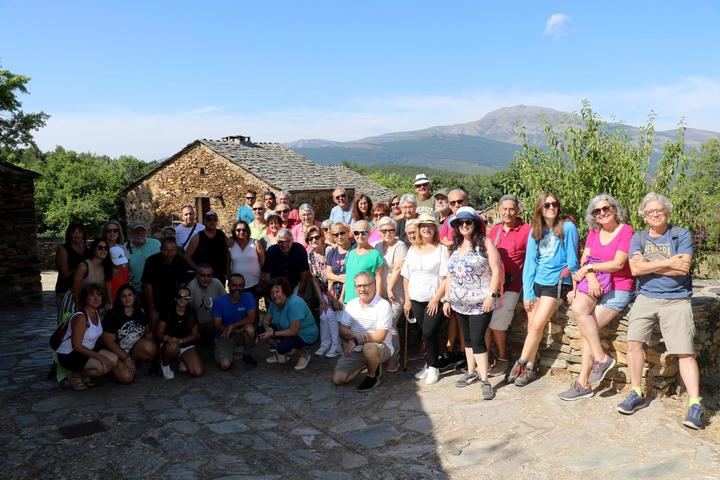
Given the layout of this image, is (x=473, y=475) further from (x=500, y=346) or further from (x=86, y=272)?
(x=86, y=272)

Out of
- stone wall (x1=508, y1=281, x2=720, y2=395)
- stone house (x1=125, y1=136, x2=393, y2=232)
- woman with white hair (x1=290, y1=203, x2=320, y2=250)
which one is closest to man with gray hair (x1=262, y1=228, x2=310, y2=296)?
woman with white hair (x1=290, y1=203, x2=320, y2=250)

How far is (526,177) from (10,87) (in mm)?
23321

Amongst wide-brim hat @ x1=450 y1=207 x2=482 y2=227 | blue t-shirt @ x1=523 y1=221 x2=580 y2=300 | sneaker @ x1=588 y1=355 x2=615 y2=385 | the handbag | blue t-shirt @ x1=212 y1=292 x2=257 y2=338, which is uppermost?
wide-brim hat @ x1=450 y1=207 x2=482 y2=227

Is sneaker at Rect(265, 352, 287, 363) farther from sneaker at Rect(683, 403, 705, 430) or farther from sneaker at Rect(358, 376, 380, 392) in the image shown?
sneaker at Rect(683, 403, 705, 430)

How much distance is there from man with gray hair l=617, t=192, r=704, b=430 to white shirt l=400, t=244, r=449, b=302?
5.83 feet

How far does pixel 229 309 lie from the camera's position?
21.9ft

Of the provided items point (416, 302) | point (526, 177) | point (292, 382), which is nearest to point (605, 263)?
point (416, 302)

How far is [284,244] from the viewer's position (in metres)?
6.87

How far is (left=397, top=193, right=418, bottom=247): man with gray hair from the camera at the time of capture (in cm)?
681

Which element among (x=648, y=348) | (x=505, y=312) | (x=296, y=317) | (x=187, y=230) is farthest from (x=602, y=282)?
(x=187, y=230)

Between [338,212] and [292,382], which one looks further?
[338,212]

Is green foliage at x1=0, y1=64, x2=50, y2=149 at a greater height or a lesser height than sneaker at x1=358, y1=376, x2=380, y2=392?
greater

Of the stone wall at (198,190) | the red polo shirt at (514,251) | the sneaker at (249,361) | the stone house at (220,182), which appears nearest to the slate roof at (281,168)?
the stone house at (220,182)

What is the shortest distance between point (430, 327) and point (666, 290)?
7.21 feet
